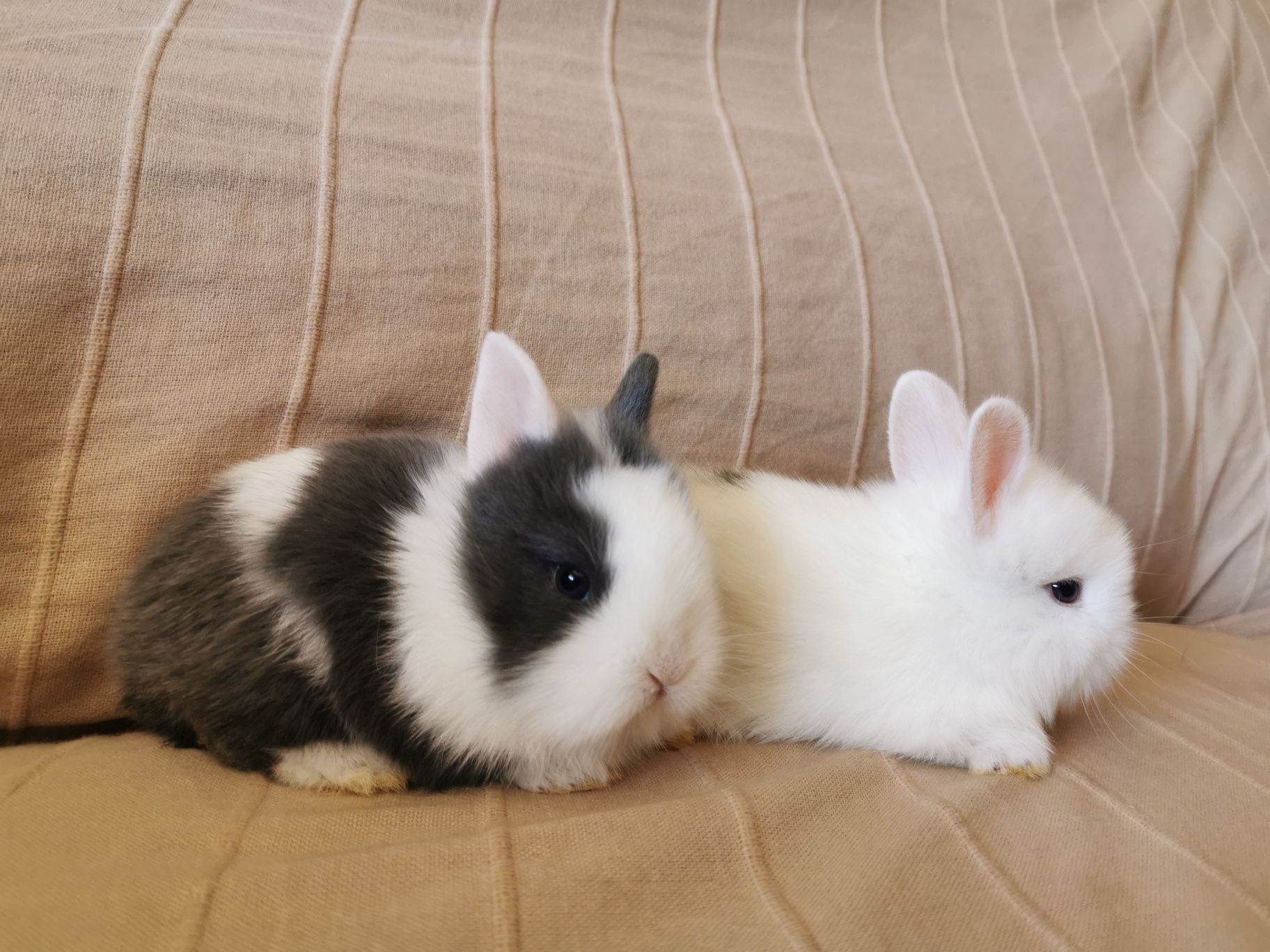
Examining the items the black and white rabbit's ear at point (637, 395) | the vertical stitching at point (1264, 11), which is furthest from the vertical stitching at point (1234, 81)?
the black and white rabbit's ear at point (637, 395)

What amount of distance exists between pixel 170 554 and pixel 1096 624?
1.12m

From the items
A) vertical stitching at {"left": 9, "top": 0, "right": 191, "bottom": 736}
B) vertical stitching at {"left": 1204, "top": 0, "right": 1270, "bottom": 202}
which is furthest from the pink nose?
vertical stitching at {"left": 1204, "top": 0, "right": 1270, "bottom": 202}

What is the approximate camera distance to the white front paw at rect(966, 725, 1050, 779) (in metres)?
0.97

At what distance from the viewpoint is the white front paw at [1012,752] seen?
974mm

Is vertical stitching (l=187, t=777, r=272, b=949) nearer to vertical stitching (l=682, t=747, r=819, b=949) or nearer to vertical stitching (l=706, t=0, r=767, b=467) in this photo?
vertical stitching (l=682, t=747, r=819, b=949)

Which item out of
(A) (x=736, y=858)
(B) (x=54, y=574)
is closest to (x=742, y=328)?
(A) (x=736, y=858)

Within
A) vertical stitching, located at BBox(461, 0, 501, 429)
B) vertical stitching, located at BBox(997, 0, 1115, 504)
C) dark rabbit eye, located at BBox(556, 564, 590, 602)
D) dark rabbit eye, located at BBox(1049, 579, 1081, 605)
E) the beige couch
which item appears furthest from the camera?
vertical stitching, located at BBox(997, 0, 1115, 504)

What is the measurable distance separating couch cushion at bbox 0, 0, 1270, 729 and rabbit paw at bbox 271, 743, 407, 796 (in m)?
0.36

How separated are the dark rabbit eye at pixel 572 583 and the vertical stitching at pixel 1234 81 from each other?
1.79 meters

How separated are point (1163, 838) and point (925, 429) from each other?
533mm

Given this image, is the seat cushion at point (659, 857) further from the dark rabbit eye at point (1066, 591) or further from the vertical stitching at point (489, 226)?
the vertical stitching at point (489, 226)

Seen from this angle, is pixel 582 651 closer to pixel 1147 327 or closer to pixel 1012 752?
pixel 1012 752

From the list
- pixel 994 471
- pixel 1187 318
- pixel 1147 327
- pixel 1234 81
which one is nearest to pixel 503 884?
pixel 994 471

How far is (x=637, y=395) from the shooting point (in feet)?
3.23
